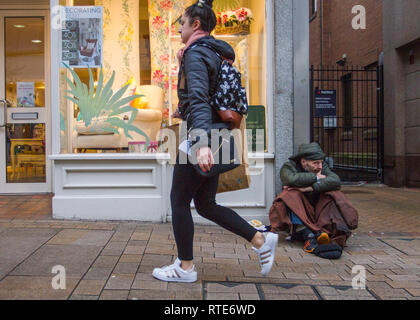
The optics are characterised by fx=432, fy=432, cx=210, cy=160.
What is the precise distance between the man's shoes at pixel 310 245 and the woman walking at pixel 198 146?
1172 mm

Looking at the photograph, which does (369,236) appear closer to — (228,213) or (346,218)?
(346,218)

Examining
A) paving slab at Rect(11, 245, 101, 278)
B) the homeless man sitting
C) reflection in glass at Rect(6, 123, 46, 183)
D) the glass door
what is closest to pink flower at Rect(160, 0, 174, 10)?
the glass door

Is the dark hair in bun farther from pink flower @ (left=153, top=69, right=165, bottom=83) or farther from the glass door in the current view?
the glass door

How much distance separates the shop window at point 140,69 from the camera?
5.43 metres

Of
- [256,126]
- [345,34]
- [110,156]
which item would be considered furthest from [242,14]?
[345,34]

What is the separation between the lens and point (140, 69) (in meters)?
6.05

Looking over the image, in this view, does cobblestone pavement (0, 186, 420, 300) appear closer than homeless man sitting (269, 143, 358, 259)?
Yes

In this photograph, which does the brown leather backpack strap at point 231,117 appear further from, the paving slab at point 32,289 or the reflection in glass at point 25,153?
the reflection in glass at point 25,153

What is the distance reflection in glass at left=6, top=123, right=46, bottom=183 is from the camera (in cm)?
643

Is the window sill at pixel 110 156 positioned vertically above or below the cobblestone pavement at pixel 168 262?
above

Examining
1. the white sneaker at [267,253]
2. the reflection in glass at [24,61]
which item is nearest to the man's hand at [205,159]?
the white sneaker at [267,253]

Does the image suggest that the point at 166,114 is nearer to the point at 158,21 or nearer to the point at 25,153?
the point at 158,21

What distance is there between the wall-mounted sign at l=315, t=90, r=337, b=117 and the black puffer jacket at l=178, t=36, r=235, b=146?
727 cm

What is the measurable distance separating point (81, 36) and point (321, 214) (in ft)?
11.9
